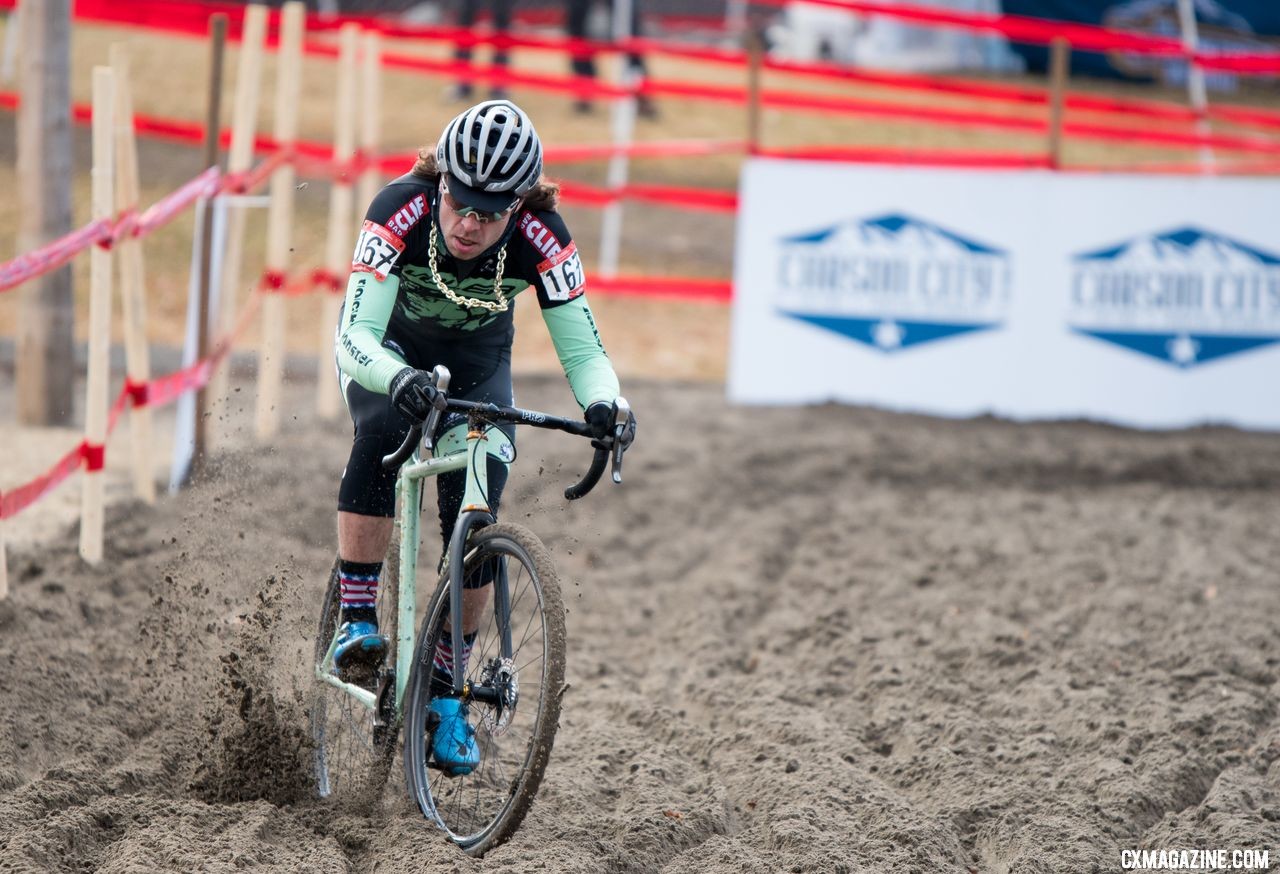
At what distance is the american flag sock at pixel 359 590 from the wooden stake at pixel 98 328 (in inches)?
90.0

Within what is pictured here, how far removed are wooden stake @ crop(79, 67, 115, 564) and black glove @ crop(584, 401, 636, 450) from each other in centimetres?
314

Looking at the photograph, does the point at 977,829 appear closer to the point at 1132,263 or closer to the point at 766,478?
the point at 766,478

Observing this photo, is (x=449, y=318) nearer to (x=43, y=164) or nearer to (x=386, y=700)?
(x=386, y=700)

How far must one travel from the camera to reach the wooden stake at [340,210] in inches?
370

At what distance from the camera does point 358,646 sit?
4.45 m

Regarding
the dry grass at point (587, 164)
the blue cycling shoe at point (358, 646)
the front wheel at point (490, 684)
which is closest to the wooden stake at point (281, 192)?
the dry grass at point (587, 164)

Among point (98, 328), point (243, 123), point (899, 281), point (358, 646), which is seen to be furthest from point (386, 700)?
point (899, 281)

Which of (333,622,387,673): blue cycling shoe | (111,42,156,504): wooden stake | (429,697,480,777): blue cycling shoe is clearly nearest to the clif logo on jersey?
(333,622,387,673): blue cycling shoe

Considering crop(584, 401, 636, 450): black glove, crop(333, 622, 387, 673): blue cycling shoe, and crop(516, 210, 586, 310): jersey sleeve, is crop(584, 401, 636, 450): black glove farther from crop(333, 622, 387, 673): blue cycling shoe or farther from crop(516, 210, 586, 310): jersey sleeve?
crop(333, 622, 387, 673): blue cycling shoe

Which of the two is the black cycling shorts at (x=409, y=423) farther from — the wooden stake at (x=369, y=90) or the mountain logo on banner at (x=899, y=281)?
the mountain logo on banner at (x=899, y=281)

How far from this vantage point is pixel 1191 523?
27.5ft

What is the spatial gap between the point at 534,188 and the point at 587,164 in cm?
1420

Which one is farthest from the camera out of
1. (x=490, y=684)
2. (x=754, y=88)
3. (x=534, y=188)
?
Answer: (x=754, y=88)

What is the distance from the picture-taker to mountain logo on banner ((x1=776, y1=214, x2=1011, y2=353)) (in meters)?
11.3
